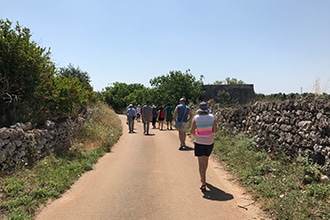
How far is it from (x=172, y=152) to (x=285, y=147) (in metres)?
4.07

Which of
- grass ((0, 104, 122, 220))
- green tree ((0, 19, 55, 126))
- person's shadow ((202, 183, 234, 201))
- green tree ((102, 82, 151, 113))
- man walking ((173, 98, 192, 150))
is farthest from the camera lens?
green tree ((102, 82, 151, 113))

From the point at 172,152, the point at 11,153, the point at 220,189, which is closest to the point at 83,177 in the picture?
the point at 11,153

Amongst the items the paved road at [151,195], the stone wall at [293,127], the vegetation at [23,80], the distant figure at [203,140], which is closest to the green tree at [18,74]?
the vegetation at [23,80]

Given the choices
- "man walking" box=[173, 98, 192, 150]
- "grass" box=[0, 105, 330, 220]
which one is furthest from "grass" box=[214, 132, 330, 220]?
"man walking" box=[173, 98, 192, 150]

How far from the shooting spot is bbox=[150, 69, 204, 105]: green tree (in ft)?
88.7

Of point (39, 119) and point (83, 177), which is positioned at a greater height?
point (39, 119)

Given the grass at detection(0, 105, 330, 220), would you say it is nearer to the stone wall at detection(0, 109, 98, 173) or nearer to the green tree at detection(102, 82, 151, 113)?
the stone wall at detection(0, 109, 98, 173)

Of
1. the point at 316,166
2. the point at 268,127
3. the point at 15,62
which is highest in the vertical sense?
the point at 15,62

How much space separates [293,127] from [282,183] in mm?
2217

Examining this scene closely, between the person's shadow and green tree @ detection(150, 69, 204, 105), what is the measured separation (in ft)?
66.4

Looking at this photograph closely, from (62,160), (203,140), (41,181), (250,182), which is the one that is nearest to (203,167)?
(203,140)

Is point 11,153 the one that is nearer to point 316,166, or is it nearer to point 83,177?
point 83,177

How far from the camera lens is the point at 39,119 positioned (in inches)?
345

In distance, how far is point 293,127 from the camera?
25.0ft
